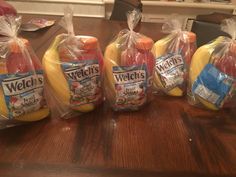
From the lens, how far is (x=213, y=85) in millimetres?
562

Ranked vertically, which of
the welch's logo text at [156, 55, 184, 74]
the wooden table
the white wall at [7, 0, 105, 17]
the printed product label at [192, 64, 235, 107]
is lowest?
the wooden table

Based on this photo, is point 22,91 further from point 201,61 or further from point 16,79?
point 201,61

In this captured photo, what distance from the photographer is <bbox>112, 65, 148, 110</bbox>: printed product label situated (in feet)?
1.80

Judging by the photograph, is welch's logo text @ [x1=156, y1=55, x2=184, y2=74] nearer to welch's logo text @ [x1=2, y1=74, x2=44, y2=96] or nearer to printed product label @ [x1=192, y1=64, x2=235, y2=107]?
printed product label @ [x1=192, y1=64, x2=235, y2=107]

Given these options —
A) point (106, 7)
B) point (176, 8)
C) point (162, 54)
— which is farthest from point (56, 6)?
point (162, 54)

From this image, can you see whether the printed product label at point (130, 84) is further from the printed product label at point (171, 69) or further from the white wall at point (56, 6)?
the white wall at point (56, 6)

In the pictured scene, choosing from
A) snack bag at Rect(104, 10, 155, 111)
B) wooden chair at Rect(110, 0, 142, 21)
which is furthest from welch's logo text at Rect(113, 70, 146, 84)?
wooden chair at Rect(110, 0, 142, 21)

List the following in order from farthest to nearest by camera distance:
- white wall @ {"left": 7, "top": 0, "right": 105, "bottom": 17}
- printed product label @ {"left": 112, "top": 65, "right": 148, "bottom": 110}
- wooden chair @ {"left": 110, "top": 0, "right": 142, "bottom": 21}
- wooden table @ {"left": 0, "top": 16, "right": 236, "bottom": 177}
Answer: white wall @ {"left": 7, "top": 0, "right": 105, "bottom": 17} < wooden chair @ {"left": 110, "top": 0, "right": 142, "bottom": 21} < printed product label @ {"left": 112, "top": 65, "right": 148, "bottom": 110} < wooden table @ {"left": 0, "top": 16, "right": 236, "bottom": 177}

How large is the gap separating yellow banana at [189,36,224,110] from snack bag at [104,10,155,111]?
0.36 feet

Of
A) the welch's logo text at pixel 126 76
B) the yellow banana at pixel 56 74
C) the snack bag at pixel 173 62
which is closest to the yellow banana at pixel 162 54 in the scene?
the snack bag at pixel 173 62

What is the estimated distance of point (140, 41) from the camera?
22.1 inches

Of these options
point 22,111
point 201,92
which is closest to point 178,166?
point 201,92

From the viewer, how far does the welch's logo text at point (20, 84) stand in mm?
469

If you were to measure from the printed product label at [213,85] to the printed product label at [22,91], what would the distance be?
0.37m
